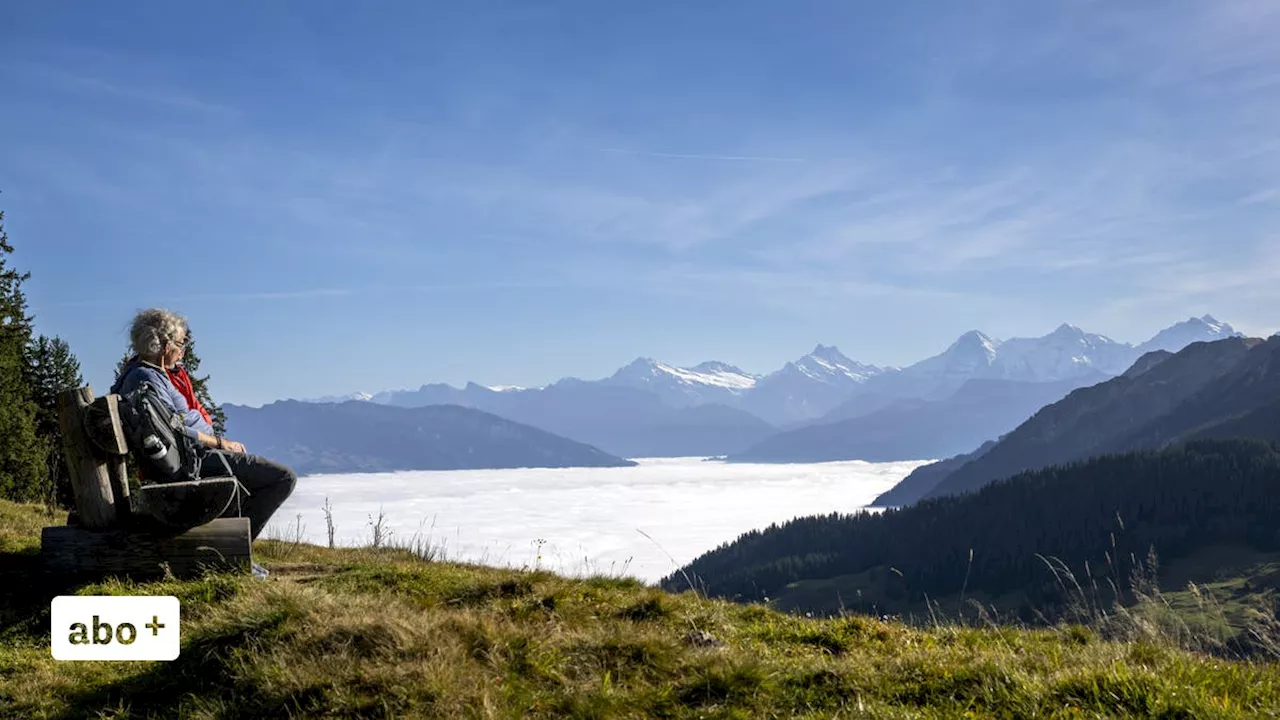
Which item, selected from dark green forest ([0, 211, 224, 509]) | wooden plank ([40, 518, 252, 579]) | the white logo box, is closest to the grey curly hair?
wooden plank ([40, 518, 252, 579])

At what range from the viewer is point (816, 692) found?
6.64 metres

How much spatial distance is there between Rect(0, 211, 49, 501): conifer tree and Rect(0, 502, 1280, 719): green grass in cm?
4014

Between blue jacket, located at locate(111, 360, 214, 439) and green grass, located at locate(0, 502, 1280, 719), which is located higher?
blue jacket, located at locate(111, 360, 214, 439)

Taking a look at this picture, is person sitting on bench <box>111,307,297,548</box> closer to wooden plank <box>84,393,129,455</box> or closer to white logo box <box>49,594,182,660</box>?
wooden plank <box>84,393,129,455</box>

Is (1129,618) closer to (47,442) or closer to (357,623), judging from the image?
(357,623)

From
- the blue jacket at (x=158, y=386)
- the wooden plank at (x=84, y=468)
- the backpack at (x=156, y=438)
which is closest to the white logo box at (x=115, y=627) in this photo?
the wooden plank at (x=84, y=468)

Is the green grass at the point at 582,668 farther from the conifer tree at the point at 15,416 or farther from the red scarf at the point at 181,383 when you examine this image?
the conifer tree at the point at 15,416

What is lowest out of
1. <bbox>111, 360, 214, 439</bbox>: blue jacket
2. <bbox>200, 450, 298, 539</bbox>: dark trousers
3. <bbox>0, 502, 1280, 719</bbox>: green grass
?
<bbox>0, 502, 1280, 719</bbox>: green grass

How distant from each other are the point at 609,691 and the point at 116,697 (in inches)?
178

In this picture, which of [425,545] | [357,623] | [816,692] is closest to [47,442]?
[425,545]

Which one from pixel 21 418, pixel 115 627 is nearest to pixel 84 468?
pixel 115 627

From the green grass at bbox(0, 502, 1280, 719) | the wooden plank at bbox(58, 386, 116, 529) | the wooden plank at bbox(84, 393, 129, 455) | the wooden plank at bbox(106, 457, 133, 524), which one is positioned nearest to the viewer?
the green grass at bbox(0, 502, 1280, 719)

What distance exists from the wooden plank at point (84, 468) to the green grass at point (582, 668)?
4.14 ft

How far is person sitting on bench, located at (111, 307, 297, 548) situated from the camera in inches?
406
